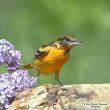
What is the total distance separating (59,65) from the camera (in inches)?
289

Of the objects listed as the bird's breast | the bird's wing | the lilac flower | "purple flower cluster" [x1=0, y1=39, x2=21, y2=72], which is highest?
the bird's wing

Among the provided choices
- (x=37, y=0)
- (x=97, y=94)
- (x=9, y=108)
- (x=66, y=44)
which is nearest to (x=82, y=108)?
(x=97, y=94)

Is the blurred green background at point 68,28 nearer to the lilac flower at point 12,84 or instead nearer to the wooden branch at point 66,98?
the lilac flower at point 12,84

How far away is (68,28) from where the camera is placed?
1201 cm

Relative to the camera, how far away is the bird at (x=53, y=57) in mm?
7312

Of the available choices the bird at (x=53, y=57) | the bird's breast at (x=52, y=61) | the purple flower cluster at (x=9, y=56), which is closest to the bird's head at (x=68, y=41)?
the bird at (x=53, y=57)

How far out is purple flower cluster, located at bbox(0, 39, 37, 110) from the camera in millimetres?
5883

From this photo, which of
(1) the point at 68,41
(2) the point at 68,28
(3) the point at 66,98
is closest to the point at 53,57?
(1) the point at 68,41

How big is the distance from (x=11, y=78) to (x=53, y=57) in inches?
59.2

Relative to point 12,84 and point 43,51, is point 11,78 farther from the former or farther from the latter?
point 43,51

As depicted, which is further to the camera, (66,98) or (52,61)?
(52,61)

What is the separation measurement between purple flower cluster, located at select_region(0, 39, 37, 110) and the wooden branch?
0.27 ft

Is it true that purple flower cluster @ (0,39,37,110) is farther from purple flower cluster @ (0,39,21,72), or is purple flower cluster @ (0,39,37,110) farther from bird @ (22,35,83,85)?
bird @ (22,35,83,85)


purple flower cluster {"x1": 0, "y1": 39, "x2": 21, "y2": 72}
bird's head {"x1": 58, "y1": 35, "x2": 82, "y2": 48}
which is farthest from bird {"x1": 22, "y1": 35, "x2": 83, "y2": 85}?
purple flower cluster {"x1": 0, "y1": 39, "x2": 21, "y2": 72}
